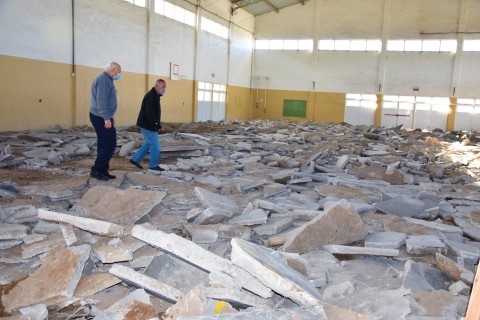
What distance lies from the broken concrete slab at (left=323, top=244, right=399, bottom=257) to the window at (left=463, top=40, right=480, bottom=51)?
88.7 ft

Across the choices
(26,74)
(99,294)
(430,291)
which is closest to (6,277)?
(99,294)

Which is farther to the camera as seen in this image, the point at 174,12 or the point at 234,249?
the point at 174,12

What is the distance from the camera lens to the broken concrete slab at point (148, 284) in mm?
3412

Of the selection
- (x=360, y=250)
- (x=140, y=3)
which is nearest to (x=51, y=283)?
(x=360, y=250)

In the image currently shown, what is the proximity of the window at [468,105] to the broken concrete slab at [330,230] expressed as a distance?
86.3ft

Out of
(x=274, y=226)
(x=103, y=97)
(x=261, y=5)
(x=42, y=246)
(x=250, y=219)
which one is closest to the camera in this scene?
(x=42, y=246)

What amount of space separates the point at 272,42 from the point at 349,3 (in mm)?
6020

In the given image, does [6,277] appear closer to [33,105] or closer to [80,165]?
[80,165]

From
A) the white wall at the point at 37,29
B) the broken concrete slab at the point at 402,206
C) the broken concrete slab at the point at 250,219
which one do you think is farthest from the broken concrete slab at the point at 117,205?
the white wall at the point at 37,29

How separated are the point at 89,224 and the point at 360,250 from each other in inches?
116

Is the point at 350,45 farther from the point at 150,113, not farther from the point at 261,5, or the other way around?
the point at 150,113

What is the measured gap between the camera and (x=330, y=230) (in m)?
4.72

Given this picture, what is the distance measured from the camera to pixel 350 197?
714cm

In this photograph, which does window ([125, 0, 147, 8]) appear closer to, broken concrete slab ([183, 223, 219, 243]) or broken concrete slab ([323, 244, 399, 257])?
broken concrete slab ([183, 223, 219, 243])
